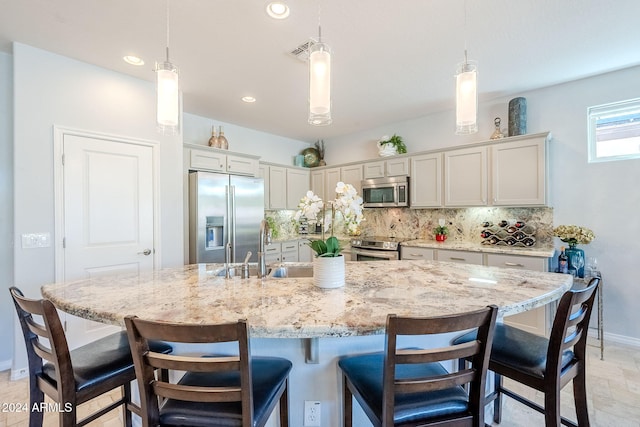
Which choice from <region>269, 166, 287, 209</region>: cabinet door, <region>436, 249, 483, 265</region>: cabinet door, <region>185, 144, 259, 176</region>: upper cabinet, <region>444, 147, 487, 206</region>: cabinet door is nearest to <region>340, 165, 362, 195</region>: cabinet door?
<region>269, 166, 287, 209</region>: cabinet door

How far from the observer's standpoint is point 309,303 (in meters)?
1.30

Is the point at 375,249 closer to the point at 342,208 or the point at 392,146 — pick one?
the point at 392,146

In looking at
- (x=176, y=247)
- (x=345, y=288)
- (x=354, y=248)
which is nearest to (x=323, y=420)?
(x=345, y=288)

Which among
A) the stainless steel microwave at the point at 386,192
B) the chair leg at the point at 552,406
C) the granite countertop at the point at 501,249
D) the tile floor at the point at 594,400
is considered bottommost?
the tile floor at the point at 594,400

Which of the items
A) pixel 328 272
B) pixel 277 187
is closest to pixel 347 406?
pixel 328 272

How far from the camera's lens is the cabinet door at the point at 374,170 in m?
4.53

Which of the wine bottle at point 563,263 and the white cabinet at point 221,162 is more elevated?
the white cabinet at point 221,162

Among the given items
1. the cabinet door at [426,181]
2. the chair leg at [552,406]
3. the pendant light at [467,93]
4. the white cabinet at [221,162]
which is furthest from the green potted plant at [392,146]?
the chair leg at [552,406]

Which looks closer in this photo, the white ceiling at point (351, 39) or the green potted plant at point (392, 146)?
the white ceiling at point (351, 39)

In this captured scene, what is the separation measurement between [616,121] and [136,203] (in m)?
5.12

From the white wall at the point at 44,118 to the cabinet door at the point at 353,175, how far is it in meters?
3.14

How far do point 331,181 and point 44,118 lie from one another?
379 cm

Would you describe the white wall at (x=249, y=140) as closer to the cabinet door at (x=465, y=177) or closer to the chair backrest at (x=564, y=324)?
the cabinet door at (x=465, y=177)

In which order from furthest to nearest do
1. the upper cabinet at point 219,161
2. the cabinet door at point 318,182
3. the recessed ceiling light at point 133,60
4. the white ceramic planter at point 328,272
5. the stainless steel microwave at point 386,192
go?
1. the cabinet door at point 318,182
2. the stainless steel microwave at point 386,192
3. the upper cabinet at point 219,161
4. the recessed ceiling light at point 133,60
5. the white ceramic planter at point 328,272
